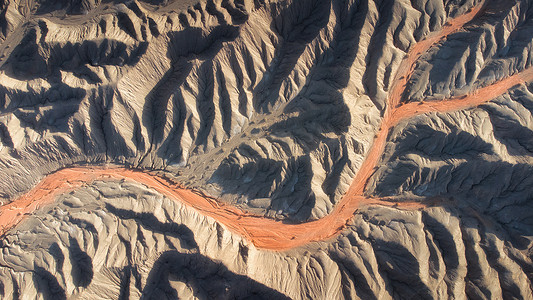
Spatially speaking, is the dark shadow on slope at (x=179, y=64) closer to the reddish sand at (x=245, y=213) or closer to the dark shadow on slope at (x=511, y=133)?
the reddish sand at (x=245, y=213)

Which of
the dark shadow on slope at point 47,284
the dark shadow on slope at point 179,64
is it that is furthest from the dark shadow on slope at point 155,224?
the dark shadow on slope at point 47,284

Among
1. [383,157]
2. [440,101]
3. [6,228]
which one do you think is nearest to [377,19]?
[440,101]

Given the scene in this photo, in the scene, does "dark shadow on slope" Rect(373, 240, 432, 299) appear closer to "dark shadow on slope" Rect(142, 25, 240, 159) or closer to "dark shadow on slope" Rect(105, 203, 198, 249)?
"dark shadow on slope" Rect(105, 203, 198, 249)

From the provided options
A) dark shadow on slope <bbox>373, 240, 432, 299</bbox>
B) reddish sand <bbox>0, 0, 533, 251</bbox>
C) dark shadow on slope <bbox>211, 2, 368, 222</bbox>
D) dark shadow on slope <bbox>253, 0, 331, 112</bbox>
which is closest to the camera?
dark shadow on slope <bbox>373, 240, 432, 299</bbox>

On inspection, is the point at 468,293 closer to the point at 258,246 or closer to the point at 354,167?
the point at 354,167

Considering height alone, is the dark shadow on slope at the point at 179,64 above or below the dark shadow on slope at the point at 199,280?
above

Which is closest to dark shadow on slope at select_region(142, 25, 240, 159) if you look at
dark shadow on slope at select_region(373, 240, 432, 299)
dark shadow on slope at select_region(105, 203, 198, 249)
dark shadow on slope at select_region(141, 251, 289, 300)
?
dark shadow on slope at select_region(105, 203, 198, 249)

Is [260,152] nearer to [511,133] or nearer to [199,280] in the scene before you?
[199,280]
